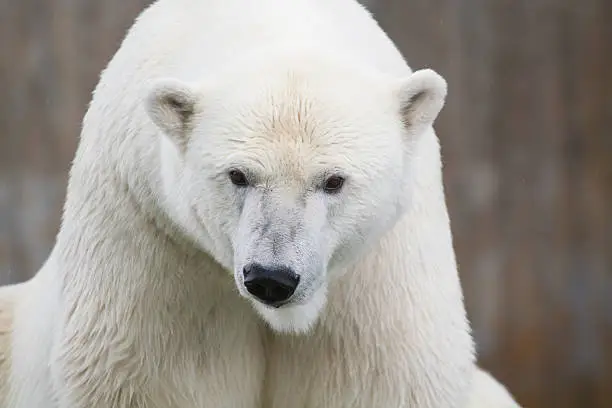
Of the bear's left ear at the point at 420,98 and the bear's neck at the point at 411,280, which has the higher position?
the bear's left ear at the point at 420,98

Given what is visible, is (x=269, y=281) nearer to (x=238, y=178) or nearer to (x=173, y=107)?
(x=238, y=178)

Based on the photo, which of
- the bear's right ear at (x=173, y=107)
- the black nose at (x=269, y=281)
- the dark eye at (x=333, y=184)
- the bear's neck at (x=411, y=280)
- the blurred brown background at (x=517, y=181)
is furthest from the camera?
the blurred brown background at (x=517, y=181)

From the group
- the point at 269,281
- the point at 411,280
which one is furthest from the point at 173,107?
the point at 411,280

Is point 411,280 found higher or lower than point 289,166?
lower

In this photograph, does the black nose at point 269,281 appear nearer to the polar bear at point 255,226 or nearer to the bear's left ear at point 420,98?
the polar bear at point 255,226

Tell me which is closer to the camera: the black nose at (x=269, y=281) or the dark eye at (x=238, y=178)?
the black nose at (x=269, y=281)

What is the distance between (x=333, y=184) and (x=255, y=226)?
0.20 m

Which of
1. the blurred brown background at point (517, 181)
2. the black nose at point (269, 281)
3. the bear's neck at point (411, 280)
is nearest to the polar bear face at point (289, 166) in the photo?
the black nose at point (269, 281)

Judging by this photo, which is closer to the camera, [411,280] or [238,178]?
[238,178]

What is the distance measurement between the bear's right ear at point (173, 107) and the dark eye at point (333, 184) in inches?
14.4

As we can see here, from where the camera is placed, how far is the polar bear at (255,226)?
2.91 m

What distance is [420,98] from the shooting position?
10.2 feet

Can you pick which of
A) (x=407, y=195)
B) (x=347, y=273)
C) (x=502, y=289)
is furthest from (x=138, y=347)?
(x=502, y=289)

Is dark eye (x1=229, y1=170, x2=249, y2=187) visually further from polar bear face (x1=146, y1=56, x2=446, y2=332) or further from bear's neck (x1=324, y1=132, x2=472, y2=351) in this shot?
bear's neck (x1=324, y1=132, x2=472, y2=351)
